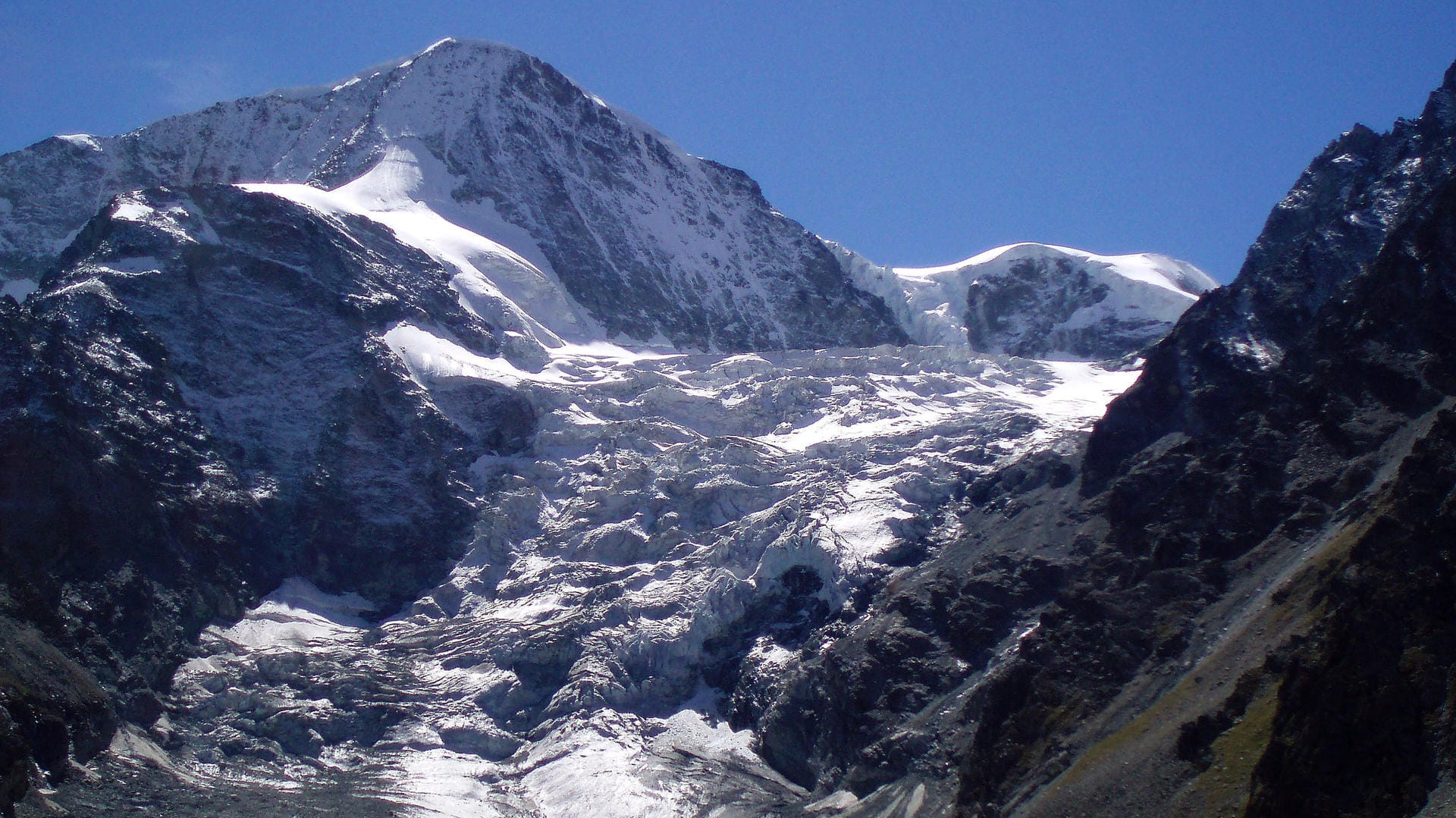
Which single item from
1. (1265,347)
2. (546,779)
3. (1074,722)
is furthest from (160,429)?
(1265,347)

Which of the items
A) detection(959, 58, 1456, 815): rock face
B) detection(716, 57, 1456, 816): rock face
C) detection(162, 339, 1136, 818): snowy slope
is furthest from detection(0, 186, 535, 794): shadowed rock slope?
detection(959, 58, 1456, 815): rock face

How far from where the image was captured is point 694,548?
143 meters

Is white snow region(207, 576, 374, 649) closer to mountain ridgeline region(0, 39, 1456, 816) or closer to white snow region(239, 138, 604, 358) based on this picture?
mountain ridgeline region(0, 39, 1456, 816)

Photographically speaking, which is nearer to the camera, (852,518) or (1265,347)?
(1265,347)

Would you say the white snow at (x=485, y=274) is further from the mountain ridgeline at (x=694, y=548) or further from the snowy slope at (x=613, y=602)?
the snowy slope at (x=613, y=602)

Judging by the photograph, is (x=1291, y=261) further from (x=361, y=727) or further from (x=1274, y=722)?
(x=361, y=727)

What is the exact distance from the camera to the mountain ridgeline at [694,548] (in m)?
81.2

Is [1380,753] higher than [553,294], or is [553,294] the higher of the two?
[553,294]

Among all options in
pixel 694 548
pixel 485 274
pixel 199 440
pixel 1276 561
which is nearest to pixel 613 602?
pixel 694 548

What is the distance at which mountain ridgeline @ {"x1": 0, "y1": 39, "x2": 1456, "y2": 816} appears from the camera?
3199 inches

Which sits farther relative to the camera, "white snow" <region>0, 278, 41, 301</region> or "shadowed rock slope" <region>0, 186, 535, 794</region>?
"white snow" <region>0, 278, 41, 301</region>

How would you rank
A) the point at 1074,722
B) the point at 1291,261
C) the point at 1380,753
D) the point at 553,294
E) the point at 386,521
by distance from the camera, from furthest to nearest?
the point at 553,294, the point at 386,521, the point at 1291,261, the point at 1074,722, the point at 1380,753

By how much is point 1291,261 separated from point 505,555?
85082mm

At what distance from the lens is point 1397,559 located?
72.1m
